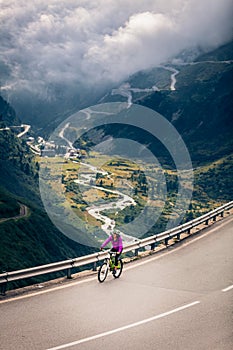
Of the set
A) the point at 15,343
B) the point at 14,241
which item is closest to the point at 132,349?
the point at 15,343

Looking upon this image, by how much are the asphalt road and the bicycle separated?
10.8 inches

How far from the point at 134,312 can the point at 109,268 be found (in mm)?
4900

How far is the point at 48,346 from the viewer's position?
13125 millimetres

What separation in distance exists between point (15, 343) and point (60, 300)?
444cm

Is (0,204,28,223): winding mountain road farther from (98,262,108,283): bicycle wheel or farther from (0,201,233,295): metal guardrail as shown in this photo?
(98,262,108,283): bicycle wheel

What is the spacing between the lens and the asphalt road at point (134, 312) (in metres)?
13.7

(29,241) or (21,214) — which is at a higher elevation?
(21,214)

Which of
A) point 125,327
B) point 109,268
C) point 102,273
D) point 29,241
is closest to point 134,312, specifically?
point 125,327

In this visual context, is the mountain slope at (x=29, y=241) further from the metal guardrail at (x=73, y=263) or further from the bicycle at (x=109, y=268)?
the bicycle at (x=109, y=268)

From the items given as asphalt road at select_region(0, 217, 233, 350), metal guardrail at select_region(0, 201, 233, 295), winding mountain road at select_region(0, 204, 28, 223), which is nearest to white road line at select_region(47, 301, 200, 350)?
asphalt road at select_region(0, 217, 233, 350)

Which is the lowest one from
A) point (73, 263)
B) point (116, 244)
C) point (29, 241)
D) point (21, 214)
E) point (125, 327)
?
point (29, 241)

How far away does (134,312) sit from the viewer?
16.5m

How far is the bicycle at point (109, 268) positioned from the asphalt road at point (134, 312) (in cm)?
27

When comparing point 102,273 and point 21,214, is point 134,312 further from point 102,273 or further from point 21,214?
point 21,214
